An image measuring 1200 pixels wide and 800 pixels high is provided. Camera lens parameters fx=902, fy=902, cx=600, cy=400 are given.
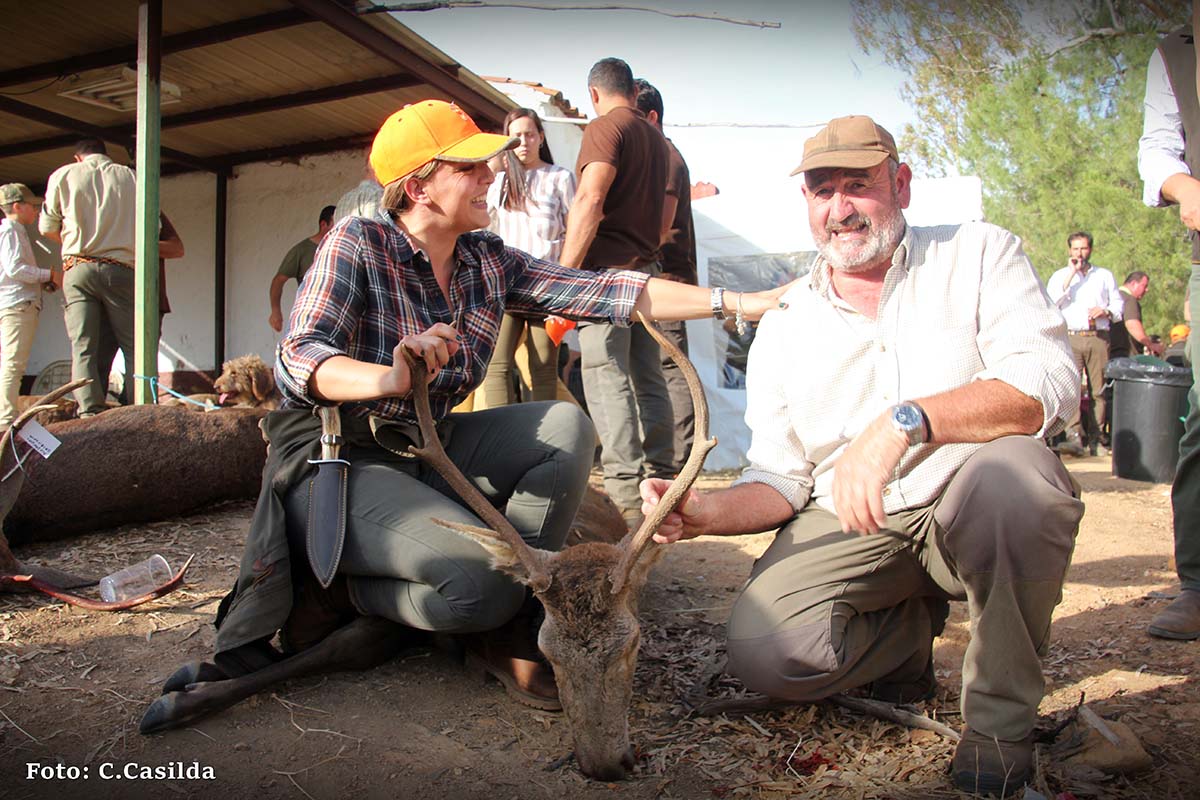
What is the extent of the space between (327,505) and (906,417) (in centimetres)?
194

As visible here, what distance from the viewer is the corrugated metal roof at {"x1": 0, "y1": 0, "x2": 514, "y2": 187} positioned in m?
7.93

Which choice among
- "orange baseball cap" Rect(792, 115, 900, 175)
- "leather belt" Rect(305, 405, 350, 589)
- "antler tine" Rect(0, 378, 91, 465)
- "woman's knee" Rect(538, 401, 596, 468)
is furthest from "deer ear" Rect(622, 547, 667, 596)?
"antler tine" Rect(0, 378, 91, 465)

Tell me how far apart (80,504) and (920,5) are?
7.42 metres

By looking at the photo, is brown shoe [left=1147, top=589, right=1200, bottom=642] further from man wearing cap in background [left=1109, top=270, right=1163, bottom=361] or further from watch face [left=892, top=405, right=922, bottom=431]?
man wearing cap in background [left=1109, top=270, right=1163, bottom=361]

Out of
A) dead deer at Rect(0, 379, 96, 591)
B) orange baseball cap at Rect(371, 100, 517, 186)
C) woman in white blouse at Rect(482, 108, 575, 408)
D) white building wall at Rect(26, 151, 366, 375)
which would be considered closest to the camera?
orange baseball cap at Rect(371, 100, 517, 186)

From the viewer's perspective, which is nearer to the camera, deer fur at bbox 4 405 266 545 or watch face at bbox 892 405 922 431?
watch face at bbox 892 405 922 431

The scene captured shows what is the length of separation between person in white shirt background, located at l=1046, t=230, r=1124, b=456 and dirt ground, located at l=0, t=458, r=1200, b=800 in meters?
7.97

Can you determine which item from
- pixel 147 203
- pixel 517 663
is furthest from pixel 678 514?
pixel 147 203

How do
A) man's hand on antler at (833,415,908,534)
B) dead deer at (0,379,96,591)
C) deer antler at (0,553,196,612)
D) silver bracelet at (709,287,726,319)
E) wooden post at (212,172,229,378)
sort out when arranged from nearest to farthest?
man's hand on antler at (833,415,908,534) < silver bracelet at (709,287,726,319) < deer antler at (0,553,196,612) < dead deer at (0,379,96,591) < wooden post at (212,172,229,378)

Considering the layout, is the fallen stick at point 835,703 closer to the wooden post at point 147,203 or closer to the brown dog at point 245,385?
the wooden post at point 147,203

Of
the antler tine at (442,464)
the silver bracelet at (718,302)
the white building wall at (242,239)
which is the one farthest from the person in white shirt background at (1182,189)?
the white building wall at (242,239)

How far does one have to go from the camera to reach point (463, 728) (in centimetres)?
308

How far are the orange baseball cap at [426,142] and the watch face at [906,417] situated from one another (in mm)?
1775

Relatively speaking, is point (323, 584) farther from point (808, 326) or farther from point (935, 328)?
point (935, 328)
